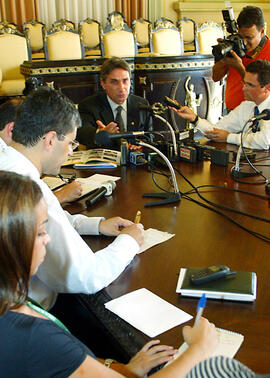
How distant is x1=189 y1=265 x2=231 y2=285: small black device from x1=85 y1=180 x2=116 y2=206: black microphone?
75 cm

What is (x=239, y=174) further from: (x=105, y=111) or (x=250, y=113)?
(x=105, y=111)

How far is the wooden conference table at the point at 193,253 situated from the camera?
1041mm

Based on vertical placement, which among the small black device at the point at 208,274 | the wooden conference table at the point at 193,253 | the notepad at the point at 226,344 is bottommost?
the notepad at the point at 226,344

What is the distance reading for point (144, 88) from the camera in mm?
4453

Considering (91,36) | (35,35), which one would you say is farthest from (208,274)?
(35,35)

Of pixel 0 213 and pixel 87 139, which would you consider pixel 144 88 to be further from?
pixel 0 213

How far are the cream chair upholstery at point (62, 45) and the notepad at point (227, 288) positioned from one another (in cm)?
466

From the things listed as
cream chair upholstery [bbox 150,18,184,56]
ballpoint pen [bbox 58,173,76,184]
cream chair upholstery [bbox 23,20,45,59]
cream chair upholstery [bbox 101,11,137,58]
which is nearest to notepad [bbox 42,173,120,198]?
ballpoint pen [bbox 58,173,76,184]

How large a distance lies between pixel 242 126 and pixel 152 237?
1.66 m

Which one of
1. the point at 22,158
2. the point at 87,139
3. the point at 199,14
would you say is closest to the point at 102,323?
the point at 22,158

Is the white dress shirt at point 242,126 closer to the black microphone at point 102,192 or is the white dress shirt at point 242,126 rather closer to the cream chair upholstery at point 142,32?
the black microphone at point 102,192

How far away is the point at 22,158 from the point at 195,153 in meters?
1.27

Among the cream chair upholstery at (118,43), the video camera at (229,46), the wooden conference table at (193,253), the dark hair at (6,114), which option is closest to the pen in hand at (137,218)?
the wooden conference table at (193,253)

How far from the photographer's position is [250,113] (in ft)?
9.53
